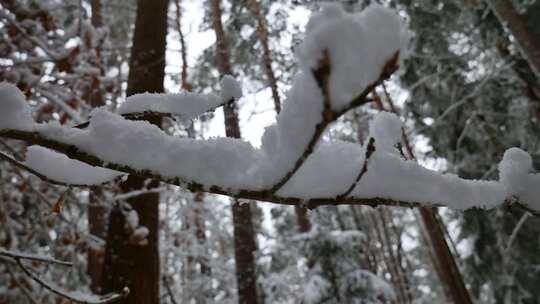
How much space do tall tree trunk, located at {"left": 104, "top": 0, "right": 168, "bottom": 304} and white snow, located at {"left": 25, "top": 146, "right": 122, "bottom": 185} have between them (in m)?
1.02

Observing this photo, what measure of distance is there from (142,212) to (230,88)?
2.47m

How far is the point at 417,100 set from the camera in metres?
7.69

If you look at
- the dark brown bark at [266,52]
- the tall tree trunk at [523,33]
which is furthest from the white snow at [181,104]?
the dark brown bark at [266,52]

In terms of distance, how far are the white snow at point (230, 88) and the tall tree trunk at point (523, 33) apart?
13.4 ft

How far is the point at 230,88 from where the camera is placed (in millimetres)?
788

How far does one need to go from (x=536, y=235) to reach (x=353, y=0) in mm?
4953

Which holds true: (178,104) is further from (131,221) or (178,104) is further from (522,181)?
(131,221)

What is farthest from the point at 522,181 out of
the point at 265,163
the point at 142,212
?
the point at 142,212

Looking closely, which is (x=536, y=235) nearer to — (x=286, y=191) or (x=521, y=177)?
(x=521, y=177)

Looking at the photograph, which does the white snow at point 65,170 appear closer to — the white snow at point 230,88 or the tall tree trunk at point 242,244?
the white snow at point 230,88

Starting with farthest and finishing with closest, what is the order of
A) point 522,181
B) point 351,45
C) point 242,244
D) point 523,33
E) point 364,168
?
1. point 242,244
2. point 523,33
3. point 522,181
4. point 364,168
5. point 351,45

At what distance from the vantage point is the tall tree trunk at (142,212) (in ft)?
8.45

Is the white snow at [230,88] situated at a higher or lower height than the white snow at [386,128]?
higher

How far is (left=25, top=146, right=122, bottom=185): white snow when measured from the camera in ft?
3.20
